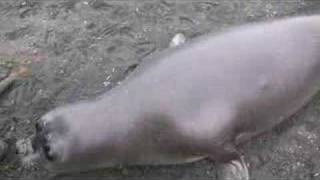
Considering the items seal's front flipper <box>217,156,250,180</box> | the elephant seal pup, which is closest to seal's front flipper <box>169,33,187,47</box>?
the elephant seal pup

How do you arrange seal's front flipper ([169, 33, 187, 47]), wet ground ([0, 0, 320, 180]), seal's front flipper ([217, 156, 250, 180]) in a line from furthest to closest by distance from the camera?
seal's front flipper ([169, 33, 187, 47]) → wet ground ([0, 0, 320, 180]) → seal's front flipper ([217, 156, 250, 180])

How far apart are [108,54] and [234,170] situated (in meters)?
1.33

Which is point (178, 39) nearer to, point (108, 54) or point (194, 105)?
point (108, 54)

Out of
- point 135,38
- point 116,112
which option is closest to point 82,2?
point 135,38

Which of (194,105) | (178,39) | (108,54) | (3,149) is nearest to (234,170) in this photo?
(194,105)

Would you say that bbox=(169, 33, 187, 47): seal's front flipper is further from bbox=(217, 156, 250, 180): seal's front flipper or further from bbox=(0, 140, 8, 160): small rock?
bbox=(0, 140, 8, 160): small rock

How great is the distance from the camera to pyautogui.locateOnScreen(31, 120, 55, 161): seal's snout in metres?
3.56

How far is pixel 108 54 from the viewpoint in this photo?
4570mm

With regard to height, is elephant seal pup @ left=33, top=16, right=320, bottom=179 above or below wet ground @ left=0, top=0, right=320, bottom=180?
above

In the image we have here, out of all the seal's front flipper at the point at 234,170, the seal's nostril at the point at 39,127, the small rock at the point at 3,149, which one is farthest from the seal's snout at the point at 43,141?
the seal's front flipper at the point at 234,170

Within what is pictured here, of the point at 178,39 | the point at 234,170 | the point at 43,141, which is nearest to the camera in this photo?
the point at 43,141

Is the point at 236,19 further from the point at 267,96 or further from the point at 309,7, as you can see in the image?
the point at 267,96

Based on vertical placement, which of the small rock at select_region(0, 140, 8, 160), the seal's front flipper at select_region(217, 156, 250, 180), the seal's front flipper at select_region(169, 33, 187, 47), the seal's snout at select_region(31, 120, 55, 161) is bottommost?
the small rock at select_region(0, 140, 8, 160)

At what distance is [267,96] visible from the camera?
3.85 meters
